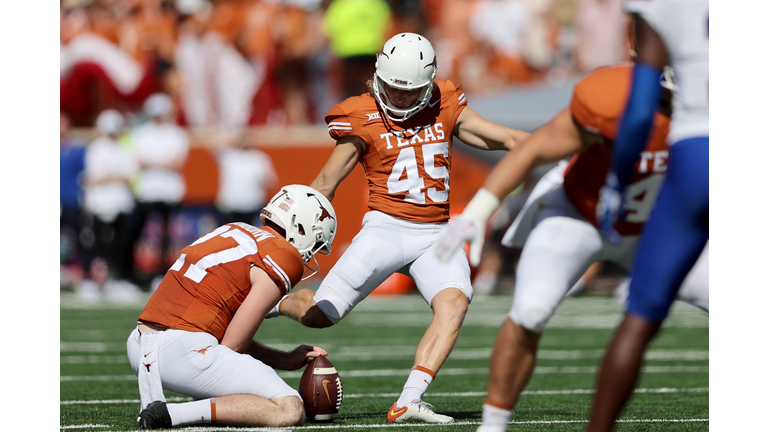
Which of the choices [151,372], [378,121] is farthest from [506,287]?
[151,372]

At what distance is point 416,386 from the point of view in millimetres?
4445

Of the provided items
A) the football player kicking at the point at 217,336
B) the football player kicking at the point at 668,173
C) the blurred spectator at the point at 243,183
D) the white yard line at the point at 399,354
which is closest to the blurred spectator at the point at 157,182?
the blurred spectator at the point at 243,183

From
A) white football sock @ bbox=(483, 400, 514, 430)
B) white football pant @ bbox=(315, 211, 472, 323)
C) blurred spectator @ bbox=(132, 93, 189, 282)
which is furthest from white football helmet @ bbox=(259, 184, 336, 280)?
blurred spectator @ bbox=(132, 93, 189, 282)

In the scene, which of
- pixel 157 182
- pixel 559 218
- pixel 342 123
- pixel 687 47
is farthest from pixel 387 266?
pixel 157 182

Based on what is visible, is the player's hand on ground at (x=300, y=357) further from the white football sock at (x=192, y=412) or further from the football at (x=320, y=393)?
the white football sock at (x=192, y=412)

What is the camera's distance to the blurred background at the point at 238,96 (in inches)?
481

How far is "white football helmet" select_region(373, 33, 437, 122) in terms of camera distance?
15.7 ft

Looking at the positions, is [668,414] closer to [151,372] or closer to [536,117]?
[151,372]

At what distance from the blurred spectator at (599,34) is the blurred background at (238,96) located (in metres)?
0.02

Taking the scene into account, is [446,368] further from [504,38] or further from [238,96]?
[504,38]

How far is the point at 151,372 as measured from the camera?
4078 millimetres

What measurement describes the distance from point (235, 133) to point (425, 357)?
27.4 feet

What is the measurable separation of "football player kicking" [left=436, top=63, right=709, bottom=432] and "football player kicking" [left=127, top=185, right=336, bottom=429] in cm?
115

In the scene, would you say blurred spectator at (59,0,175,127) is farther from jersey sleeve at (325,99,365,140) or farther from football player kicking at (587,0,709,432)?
football player kicking at (587,0,709,432)
